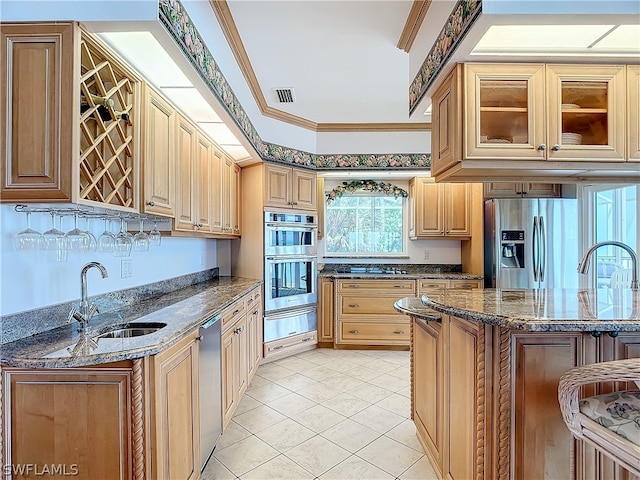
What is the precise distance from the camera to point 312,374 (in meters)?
3.62

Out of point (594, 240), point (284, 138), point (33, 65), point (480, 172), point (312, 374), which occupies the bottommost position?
point (312, 374)

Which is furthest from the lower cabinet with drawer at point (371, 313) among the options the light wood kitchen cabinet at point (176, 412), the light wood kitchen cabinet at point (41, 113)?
the light wood kitchen cabinet at point (41, 113)

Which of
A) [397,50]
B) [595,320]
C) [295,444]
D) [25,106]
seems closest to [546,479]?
[595,320]

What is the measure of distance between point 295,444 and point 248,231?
2241mm

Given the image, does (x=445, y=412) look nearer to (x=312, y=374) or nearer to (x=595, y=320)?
(x=595, y=320)

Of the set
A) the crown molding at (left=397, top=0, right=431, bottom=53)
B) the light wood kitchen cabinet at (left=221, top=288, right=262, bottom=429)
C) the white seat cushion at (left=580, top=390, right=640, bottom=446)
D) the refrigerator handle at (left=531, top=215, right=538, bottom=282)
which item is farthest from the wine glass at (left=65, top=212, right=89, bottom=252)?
the refrigerator handle at (left=531, top=215, right=538, bottom=282)

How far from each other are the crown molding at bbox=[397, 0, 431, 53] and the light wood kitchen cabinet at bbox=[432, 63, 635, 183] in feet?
1.64

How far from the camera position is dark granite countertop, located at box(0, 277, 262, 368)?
1312 millimetres

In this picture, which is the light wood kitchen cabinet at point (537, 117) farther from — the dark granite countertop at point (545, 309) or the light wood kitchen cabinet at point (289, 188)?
the light wood kitchen cabinet at point (289, 188)

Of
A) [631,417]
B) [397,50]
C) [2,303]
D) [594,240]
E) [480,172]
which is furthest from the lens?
[594,240]

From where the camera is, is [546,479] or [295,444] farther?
[295,444]

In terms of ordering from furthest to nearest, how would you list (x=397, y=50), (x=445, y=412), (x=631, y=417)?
1. (x=397, y=50)
2. (x=445, y=412)
3. (x=631, y=417)

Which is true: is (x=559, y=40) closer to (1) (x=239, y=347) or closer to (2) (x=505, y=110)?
(2) (x=505, y=110)

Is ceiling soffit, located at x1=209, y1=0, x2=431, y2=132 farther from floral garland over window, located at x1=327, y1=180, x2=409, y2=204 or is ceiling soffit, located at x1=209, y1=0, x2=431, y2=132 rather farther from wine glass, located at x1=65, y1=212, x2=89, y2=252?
wine glass, located at x1=65, y1=212, x2=89, y2=252
